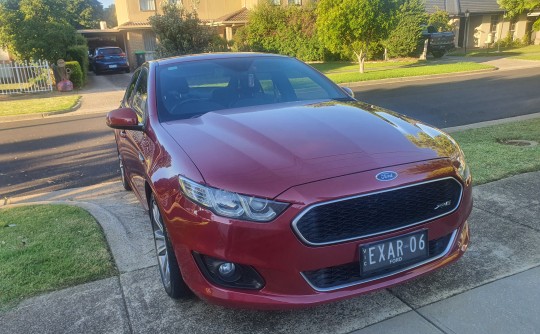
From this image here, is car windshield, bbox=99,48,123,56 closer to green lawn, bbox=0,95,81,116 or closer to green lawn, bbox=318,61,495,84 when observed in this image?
green lawn, bbox=0,95,81,116

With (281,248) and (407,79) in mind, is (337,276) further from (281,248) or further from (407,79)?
(407,79)

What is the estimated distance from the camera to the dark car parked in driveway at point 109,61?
26602 mm

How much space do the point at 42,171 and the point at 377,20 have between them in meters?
14.5

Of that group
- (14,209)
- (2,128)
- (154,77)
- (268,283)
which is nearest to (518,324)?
(268,283)

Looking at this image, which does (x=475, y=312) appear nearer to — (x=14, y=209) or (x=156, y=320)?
(x=156, y=320)

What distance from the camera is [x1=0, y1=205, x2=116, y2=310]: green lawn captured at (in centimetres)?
322

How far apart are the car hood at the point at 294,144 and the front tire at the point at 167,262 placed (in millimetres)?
574

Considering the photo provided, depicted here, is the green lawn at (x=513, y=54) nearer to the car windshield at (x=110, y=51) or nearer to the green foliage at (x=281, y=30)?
the green foliage at (x=281, y=30)

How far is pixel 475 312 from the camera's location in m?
2.66

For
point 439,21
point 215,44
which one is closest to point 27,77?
point 215,44

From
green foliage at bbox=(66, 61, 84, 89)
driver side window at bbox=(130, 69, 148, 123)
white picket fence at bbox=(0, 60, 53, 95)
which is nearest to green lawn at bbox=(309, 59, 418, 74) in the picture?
green foliage at bbox=(66, 61, 84, 89)

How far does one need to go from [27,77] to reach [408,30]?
63.9 ft

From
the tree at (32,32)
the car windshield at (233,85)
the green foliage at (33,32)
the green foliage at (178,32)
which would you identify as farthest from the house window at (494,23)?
the car windshield at (233,85)

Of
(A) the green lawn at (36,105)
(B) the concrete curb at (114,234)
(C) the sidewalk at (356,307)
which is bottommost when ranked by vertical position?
(A) the green lawn at (36,105)
